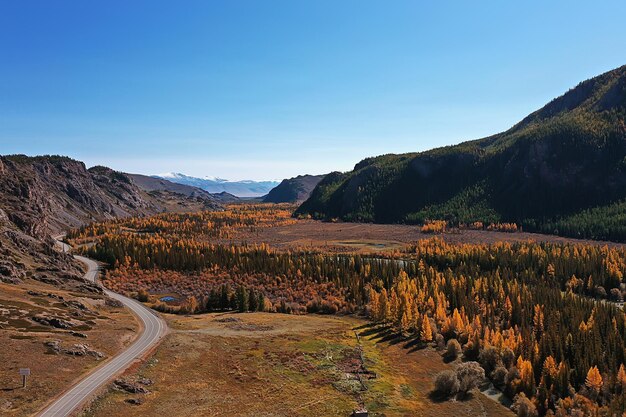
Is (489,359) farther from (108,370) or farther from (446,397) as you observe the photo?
(108,370)

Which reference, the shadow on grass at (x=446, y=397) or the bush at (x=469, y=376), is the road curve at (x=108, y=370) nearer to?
the shadow on grass at (x=446, y=397)

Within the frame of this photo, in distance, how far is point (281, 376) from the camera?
88312 mm

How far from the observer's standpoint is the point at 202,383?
269ft

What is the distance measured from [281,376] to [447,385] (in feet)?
101

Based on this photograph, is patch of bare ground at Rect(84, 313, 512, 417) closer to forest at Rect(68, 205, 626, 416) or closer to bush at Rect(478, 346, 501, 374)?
bush at Rect(478, 346, 501, 374)

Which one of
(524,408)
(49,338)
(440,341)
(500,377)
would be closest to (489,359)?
(500,377)

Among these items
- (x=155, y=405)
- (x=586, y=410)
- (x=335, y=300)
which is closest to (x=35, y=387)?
(x=155, y=405)

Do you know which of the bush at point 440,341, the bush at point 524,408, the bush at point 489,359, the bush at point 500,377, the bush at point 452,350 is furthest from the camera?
the bush at point 440,341

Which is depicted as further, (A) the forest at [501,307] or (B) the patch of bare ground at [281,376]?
(A) the forest at [501,307]

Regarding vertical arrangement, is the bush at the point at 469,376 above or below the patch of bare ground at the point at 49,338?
below

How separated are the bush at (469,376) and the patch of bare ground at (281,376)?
91.0 inches

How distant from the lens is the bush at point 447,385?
281 ft

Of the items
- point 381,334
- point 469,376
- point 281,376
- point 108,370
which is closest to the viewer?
point 108,370

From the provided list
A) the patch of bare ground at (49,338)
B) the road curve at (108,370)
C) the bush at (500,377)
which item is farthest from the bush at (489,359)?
the patch of bare ground at (49,338)
